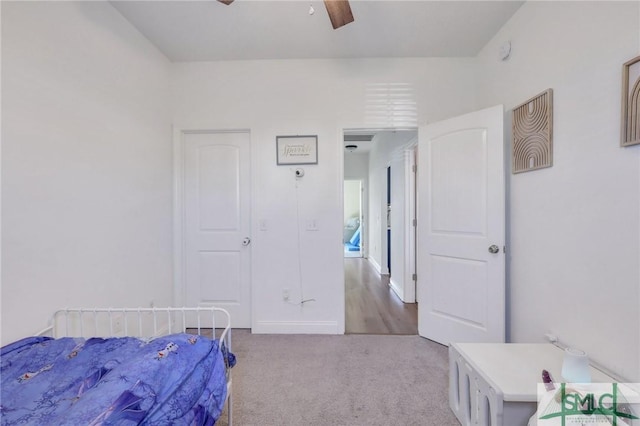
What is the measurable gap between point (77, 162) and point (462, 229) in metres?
2.82

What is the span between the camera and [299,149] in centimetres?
268

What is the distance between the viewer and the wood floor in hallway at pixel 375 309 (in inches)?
111

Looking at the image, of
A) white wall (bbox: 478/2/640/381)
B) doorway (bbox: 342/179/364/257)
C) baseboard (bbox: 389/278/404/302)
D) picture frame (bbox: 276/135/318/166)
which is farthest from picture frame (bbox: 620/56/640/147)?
doorway (bbox: 342/179/364/257)

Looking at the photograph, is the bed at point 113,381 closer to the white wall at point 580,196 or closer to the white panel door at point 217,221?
the white panel door at point 217,221

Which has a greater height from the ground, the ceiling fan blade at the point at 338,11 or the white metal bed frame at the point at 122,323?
the ceiling fan blade at the point at 338,11

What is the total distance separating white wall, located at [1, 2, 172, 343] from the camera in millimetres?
1363

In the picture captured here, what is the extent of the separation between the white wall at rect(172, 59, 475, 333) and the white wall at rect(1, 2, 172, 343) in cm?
58

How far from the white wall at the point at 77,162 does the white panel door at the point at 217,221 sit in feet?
1.04

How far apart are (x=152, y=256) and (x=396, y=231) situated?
3.18 metres

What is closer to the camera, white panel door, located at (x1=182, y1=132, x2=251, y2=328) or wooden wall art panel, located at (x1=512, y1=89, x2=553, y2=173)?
wooden wall art panel, located at (x1=512, y1=89, x2=553, y2=173)

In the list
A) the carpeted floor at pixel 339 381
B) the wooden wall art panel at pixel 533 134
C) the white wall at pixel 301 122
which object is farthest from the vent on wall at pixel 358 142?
the carpeted floor at pixel 339 381
